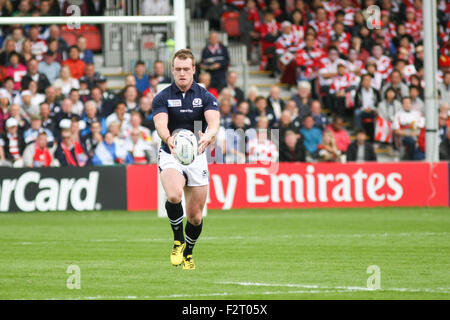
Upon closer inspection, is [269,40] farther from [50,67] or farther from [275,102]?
[50,67]

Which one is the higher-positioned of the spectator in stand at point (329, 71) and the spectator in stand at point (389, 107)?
the spectator in stand at point (329, 71)

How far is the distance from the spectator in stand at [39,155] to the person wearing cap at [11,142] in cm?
30

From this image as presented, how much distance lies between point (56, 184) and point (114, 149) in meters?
1.81

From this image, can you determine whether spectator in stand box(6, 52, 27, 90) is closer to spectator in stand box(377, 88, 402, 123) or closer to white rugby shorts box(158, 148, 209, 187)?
spectator in stand box(377, 88, 402, 123)

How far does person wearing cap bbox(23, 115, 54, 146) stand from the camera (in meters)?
22.7

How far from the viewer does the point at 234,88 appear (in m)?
25.3

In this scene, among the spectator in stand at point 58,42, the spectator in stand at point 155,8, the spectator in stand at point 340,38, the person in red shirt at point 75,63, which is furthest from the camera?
the spectator in stand at point 340,38

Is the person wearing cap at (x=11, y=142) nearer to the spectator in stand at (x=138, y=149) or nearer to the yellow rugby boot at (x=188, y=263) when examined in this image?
the spectator in stand at (x=138, y=149)

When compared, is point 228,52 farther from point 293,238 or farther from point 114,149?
point 293,238

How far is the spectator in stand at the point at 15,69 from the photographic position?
79.0 feet

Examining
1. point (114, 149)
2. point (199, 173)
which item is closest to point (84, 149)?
point (114, 149)

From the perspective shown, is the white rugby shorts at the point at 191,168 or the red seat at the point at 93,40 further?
the red seat at the point at 93,40

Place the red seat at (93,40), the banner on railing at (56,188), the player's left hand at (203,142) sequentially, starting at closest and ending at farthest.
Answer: the player's left hand at (203,142), the banner on railing at (56,188), the red seat at (93,40)

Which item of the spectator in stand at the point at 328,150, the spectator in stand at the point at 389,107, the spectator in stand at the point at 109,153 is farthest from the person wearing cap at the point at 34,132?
the spectator in stand at the point at 389,107
